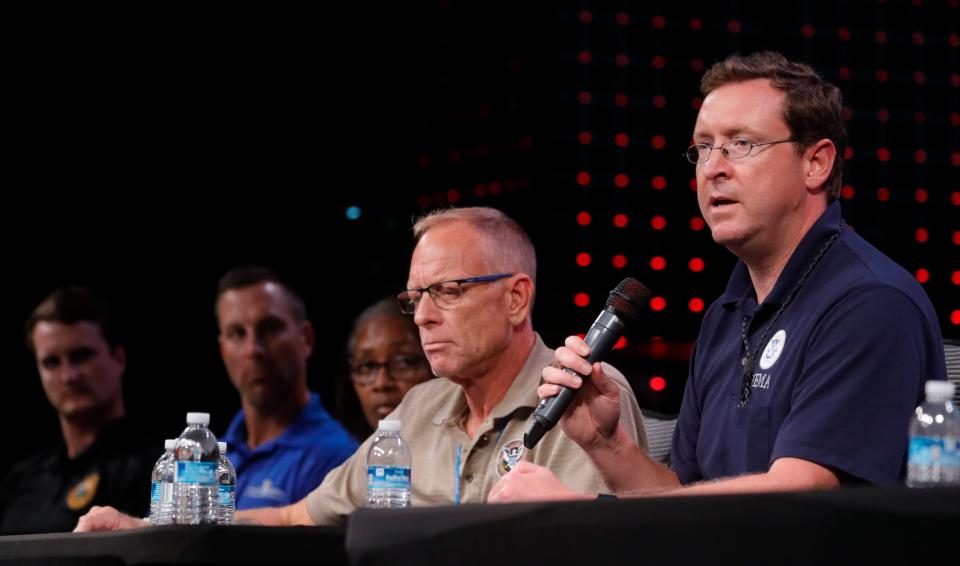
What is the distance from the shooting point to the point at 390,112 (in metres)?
6.30

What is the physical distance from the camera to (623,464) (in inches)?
83.9

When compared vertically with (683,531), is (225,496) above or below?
below

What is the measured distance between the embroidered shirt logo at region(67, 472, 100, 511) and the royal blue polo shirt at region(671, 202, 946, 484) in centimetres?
257

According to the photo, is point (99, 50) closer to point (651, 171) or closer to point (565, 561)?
point (651, 171)

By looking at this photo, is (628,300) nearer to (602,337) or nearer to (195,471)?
(602,337)

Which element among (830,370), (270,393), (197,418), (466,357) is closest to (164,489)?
(197,418)

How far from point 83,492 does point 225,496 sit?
5.83 feet

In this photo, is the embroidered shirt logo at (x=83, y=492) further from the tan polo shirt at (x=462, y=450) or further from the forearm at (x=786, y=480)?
the forearm at (x=786, y=480)

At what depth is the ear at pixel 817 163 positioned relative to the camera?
2.07 meters

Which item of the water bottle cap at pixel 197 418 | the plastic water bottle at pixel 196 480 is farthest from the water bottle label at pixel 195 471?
the water bottle cap at pixel 197 418

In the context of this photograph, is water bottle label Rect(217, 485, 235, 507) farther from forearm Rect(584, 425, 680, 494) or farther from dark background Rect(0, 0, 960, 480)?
dark background Rect(0, 0, 960, 480)

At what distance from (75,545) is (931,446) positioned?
1.19 meters

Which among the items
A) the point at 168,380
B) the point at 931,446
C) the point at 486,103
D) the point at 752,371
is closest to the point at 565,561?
the point at 931,446

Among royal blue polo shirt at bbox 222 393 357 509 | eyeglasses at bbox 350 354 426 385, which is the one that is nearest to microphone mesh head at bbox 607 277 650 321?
eyeglasses at bbox 350 354 426 385
